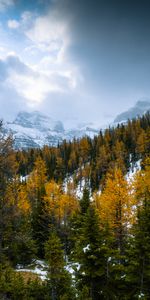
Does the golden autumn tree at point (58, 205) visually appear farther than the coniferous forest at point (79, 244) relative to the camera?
Yes

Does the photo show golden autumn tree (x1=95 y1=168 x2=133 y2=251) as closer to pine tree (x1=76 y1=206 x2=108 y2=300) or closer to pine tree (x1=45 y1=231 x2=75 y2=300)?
pine tree (x1=76 y1=206 x2=108 y2=300)

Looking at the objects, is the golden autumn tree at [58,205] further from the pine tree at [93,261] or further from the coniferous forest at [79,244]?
the pine tree at [93,261]

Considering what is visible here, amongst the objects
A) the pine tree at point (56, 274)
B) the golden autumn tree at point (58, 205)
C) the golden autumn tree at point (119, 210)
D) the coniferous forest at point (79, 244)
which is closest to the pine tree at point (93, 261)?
the coniferous forest at point (79, 244)

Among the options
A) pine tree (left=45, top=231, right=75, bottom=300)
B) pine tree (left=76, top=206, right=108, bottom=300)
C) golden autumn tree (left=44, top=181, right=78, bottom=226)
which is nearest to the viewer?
pine tree (left=45, top=231, right=75, bottom=300)

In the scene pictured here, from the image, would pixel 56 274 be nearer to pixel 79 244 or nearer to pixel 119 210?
pixel 79 244

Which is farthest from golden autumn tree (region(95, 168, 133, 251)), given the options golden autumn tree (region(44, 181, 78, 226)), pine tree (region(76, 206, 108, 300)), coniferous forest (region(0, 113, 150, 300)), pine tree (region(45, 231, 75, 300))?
golden autumn tree (region(44, 181, 78, 226))

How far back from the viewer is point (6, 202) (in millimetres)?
17438

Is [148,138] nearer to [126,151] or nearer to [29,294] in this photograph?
[126,151]

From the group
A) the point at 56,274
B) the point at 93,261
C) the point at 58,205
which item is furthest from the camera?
the point at 58,205

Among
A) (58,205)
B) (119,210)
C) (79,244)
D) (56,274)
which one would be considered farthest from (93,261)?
(58,205)

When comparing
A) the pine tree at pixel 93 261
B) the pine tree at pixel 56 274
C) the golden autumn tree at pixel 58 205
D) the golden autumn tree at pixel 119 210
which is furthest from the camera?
the golden autumn tree at pixel 58 205

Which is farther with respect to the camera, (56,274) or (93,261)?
(93,261)

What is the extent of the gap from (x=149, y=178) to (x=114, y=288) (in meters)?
25.9

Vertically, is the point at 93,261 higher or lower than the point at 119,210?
lower
